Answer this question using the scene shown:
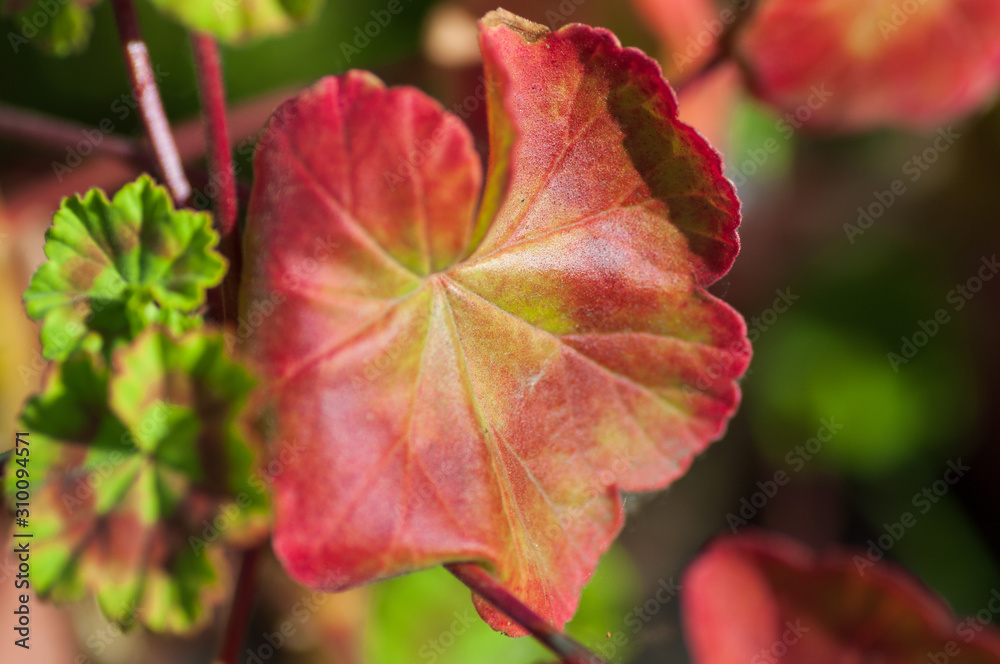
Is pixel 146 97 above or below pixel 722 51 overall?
below

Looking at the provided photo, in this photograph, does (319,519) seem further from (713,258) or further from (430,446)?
(713,258)

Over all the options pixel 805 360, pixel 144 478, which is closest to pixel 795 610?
pixel 144 478

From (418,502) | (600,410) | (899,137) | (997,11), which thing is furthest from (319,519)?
(899,137)

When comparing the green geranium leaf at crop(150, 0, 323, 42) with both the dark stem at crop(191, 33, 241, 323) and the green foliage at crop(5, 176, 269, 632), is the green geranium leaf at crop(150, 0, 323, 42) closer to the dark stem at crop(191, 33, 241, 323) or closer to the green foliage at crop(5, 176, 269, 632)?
the dark stem at crop(191, 33, 241, 323)

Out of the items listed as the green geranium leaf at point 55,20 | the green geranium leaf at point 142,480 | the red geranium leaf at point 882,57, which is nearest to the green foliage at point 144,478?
the green geranium leaf at point 142,480

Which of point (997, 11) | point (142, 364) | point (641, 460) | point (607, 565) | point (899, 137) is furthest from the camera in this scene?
point (899, 137)

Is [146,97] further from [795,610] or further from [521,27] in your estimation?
[795,610]
